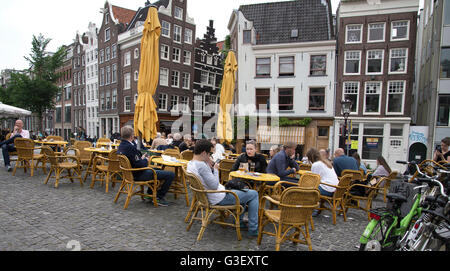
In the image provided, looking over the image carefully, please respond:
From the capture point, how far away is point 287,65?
21516mm

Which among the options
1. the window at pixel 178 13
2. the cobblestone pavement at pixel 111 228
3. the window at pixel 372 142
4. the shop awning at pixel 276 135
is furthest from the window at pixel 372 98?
the window at pixel 178 13

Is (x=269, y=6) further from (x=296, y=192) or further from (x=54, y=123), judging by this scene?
(x=54, y=123)

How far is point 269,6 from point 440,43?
1325 centimetres

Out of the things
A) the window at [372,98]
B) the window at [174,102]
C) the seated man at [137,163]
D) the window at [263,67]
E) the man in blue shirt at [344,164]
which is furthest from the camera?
the window at [174,102]

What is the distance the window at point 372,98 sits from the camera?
1961 cm

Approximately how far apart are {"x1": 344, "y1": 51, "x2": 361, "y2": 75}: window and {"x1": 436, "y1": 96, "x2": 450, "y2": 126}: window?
5707mm

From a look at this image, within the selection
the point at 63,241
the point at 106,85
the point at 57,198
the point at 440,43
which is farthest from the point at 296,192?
the point at 106,85

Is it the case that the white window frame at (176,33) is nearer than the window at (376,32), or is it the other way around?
the window at (376,32)

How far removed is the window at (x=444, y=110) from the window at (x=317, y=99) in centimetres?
744

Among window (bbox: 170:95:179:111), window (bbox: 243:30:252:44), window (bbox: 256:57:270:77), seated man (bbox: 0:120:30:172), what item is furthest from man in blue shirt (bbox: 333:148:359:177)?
window (bbox: 170:95:179:111)

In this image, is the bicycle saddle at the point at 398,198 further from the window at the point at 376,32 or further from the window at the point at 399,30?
the window at the point at 399,30

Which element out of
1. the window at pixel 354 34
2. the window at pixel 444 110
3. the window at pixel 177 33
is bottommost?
the window at pixel 444 110

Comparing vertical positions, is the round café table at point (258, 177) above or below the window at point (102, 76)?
below

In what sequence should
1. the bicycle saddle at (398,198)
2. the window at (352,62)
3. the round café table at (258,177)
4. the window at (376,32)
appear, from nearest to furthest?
the bicycle saddle at (398,198)
the round café table at (258,177)
the window at (376,32)
the window at (352,62)
